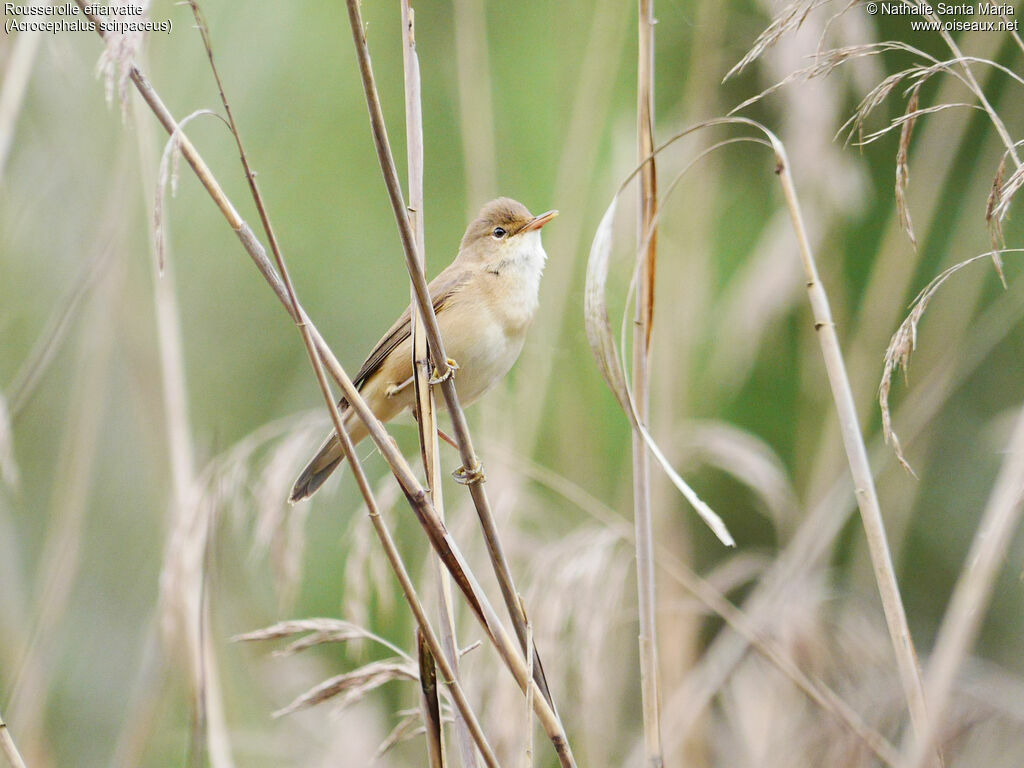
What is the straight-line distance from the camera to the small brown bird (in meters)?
2.63

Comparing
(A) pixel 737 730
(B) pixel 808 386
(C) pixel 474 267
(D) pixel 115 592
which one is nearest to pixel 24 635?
(D) pixel 115 592

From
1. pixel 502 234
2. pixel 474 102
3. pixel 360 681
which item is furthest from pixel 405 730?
pixel 474 102

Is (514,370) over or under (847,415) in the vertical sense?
under

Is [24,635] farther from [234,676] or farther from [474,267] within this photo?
[474,267]

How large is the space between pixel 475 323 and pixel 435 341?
3.78ft

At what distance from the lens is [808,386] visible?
9.99 feet

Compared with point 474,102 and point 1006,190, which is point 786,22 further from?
point 474,102

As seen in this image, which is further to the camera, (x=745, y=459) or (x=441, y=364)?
(x=745, y=459)

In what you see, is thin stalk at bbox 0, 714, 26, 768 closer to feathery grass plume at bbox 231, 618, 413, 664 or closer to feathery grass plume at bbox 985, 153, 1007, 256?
feathery grass plume at bbox 231, 618, 413, 664

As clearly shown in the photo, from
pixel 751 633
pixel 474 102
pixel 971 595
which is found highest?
pixel 474 102

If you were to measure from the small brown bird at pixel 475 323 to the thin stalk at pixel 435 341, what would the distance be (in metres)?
0.97

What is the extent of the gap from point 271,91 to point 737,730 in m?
3.15

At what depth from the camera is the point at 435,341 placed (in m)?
1.51

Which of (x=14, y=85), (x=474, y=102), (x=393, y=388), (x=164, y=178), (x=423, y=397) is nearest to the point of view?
(x=164, y=178)
